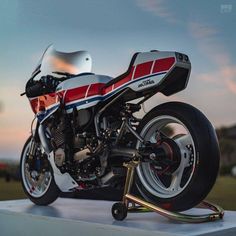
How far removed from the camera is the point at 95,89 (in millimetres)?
2227

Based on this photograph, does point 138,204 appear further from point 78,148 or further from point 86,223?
point 78,148

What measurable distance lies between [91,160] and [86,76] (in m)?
0.41

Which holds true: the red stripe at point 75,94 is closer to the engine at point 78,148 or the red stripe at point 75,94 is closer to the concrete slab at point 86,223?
the engine at point 78,148

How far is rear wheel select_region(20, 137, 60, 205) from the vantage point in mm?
2613

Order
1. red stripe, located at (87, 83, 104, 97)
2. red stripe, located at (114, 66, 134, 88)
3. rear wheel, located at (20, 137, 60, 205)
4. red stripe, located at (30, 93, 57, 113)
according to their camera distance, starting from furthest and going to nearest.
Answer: rear wheel, located at (20, 137, 60, 205)
red stripe, located at (30, 93, 57, 113)
red stripe, located at (87, 83, 104, 97)
red stripe, located at (114, 66, 134, 88)

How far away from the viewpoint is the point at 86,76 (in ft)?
7.64

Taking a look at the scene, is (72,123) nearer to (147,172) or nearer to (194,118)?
(147,172)

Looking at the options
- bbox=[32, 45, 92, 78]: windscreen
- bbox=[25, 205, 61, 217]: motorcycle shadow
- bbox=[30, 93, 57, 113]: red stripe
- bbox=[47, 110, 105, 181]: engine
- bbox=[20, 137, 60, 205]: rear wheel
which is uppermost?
bbox=[32, 45, 92, 78]: windscreen

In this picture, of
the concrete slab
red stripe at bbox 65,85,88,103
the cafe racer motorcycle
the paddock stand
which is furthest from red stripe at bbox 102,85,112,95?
the concrete slab

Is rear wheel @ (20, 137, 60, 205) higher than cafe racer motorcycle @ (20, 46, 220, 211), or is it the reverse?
cafe racer motorcycle @ (20, 46, 220, 211)

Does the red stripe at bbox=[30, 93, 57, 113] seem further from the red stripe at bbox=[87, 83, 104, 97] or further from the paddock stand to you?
the paddock stand

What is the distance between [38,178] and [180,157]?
107 cm

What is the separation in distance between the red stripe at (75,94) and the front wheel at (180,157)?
1.24 feet

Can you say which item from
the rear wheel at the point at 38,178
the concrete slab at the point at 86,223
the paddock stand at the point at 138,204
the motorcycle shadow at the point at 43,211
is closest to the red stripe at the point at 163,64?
the paddock stand at the point at 138,204
